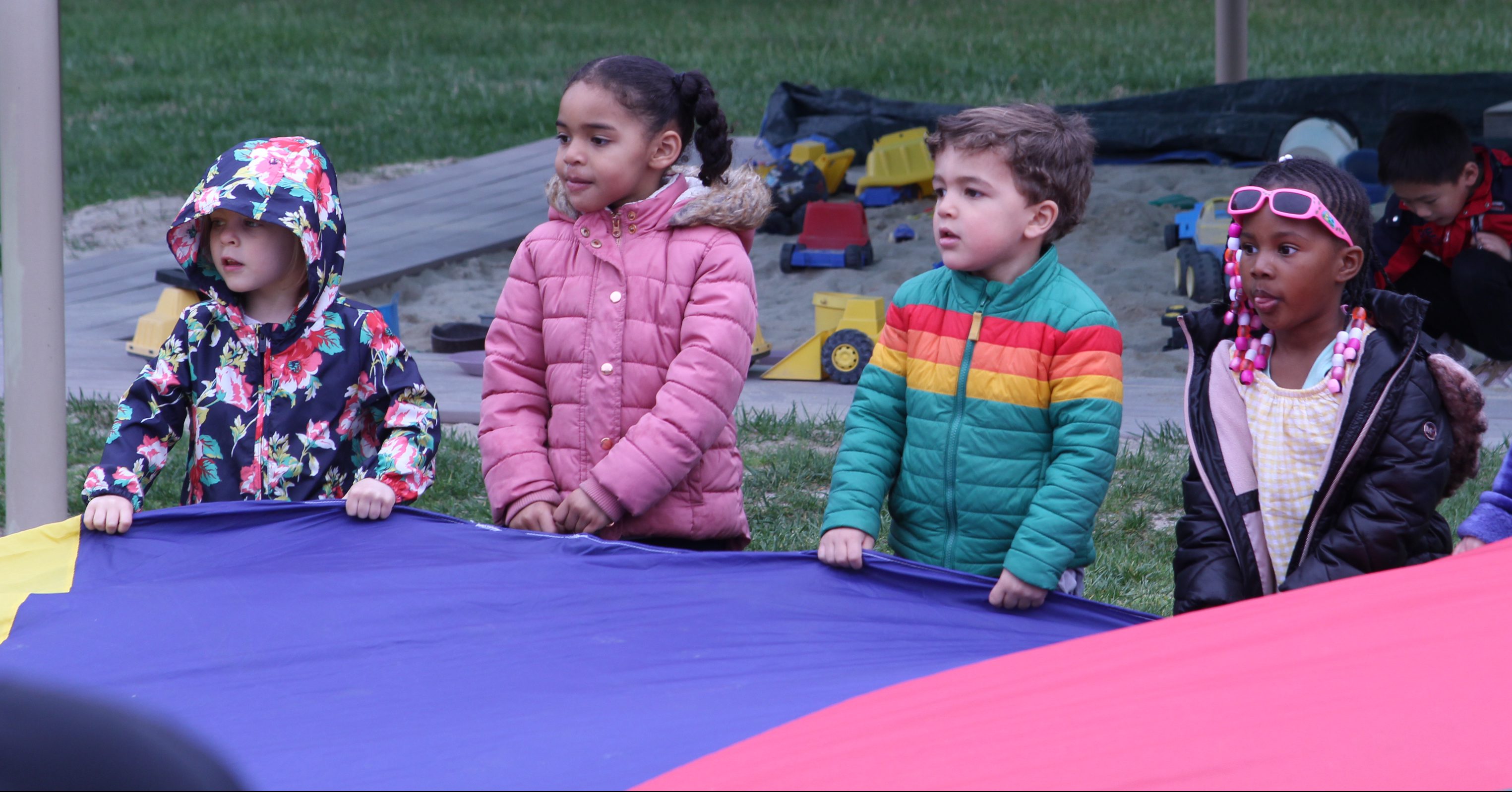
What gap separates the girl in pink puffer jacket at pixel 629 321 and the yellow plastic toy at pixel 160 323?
4045 millimetres

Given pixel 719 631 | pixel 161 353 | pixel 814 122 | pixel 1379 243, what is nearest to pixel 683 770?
pixel 719 631

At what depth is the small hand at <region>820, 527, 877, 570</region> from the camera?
2660mm

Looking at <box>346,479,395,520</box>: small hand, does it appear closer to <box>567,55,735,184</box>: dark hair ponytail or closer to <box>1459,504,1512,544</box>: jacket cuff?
<box>567,55,735,184</box>: dark hair ponytail

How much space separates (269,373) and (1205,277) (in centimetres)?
504

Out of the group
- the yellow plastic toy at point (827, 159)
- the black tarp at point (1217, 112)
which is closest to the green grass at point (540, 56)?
the black tarp at point (1217, 112)

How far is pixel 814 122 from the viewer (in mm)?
10828

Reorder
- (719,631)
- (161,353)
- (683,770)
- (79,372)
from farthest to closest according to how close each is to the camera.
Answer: (79,372)
(161,353)
(719,631)
(683,770)

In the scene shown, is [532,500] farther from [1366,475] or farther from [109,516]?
[1366,475]

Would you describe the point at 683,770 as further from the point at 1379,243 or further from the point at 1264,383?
the point at 1379,243

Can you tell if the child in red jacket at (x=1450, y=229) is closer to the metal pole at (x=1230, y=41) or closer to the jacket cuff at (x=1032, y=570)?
the jacket cuff at (x=1032, y=570)

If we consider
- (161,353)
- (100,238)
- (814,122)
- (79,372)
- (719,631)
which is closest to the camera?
(719,631)

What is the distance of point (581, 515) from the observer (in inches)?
115

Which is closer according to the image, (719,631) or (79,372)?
(719,631)

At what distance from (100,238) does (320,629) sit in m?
8.61
